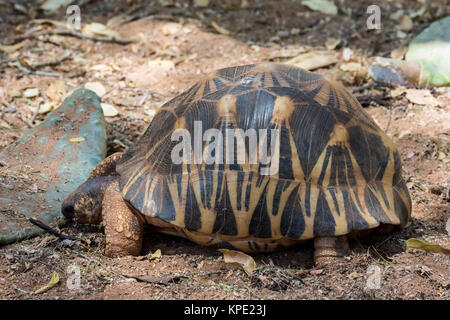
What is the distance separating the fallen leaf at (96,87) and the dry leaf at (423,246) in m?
3.51

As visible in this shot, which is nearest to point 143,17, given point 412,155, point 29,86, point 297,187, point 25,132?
point 29,86

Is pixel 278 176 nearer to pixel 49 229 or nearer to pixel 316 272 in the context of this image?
pixel 316 272

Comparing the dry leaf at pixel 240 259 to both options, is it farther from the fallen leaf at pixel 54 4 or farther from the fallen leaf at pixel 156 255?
the fallen leaf at pixel 54 4

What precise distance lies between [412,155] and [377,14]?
3.09 m

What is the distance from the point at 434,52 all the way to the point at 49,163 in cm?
397

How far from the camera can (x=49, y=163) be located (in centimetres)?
399

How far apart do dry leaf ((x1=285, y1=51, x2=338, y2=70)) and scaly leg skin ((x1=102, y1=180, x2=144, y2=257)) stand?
317cm

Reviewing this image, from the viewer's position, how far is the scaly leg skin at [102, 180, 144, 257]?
3.13 m

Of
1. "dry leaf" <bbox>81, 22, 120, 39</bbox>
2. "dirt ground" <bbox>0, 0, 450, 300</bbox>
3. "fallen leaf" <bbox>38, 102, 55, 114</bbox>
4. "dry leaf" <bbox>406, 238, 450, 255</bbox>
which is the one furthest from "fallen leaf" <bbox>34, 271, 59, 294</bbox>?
"dry leaf" <bbox>81, 22, 120, 39</bbox>

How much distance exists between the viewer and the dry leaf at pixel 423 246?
2936 mm

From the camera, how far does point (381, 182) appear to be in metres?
3.03

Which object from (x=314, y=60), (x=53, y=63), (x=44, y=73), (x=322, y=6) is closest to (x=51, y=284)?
(x=44, y=73)

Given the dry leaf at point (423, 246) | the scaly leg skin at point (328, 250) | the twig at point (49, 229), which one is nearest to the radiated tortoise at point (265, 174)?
the scaly leg skin at point (328, 250)

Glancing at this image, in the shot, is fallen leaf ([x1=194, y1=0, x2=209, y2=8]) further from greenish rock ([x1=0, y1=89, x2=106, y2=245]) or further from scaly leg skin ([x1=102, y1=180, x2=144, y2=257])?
scaly leg skin ([x1=102, y1=180, x2=144, y2=257])
